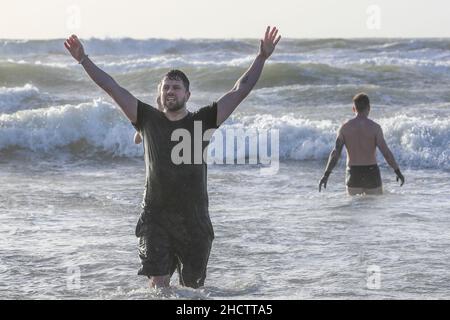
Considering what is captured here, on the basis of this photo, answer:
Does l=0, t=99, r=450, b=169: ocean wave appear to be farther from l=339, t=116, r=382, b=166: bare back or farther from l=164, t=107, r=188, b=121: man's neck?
l=164, t=107, r=188, b=121: man's neck

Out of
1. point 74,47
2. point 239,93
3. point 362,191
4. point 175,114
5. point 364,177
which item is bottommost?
point 362,191

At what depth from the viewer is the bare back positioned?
1068 centimetres

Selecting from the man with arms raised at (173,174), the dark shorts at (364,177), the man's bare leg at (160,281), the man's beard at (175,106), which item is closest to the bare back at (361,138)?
the dark shorts at (364,177)

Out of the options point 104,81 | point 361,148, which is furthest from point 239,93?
point 361,148

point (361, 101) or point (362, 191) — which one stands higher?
point (361, 101)

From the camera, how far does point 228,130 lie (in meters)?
18.6

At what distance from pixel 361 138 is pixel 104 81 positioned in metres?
5.66

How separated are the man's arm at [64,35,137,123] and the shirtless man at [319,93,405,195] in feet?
17.2

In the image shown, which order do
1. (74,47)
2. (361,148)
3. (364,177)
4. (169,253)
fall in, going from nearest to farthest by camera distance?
(74,47) < (169,253) < (361,148) < (364,177)

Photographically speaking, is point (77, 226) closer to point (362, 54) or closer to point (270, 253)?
point (270, 253)

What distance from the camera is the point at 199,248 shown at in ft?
19.3

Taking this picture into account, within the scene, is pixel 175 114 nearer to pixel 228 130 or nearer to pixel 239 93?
pixel 239 93

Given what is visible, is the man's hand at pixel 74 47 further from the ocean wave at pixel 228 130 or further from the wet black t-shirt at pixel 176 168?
the ocean wave at pixel 228 130

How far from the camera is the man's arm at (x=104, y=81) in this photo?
534cm
